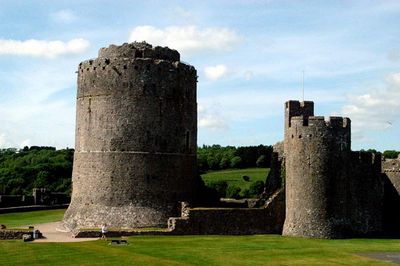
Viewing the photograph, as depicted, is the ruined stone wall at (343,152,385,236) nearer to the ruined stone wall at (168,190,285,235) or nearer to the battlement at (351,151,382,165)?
the battlement at (351,151,382,165)

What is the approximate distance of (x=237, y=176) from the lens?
8338 centimetres

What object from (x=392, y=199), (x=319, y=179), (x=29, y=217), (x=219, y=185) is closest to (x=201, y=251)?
(x=319, y=179)

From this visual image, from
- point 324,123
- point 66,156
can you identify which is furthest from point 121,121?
point 66,156

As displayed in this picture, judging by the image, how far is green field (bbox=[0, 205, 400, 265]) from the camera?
A: 2534 cm

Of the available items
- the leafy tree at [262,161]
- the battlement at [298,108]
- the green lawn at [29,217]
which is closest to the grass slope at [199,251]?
the battlement at [298,108]

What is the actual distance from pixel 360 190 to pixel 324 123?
195 inches

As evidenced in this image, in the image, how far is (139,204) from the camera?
37.7 m

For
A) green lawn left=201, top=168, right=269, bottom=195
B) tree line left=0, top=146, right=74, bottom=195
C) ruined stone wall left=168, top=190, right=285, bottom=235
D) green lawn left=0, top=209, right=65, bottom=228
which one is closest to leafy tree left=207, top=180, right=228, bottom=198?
green lawn left=201, top=168, right=269, bottom=195

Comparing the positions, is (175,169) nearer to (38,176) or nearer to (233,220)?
(233,220)

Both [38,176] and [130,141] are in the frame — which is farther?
[38,176]

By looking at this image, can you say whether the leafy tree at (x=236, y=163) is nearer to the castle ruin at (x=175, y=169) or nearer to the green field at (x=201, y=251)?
the castle ruin at (x=175, y=169)

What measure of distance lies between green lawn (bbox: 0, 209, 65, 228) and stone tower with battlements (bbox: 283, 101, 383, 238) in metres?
17.0

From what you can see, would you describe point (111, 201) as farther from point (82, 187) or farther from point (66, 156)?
point (66, 156)

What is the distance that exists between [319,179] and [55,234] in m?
14.8
